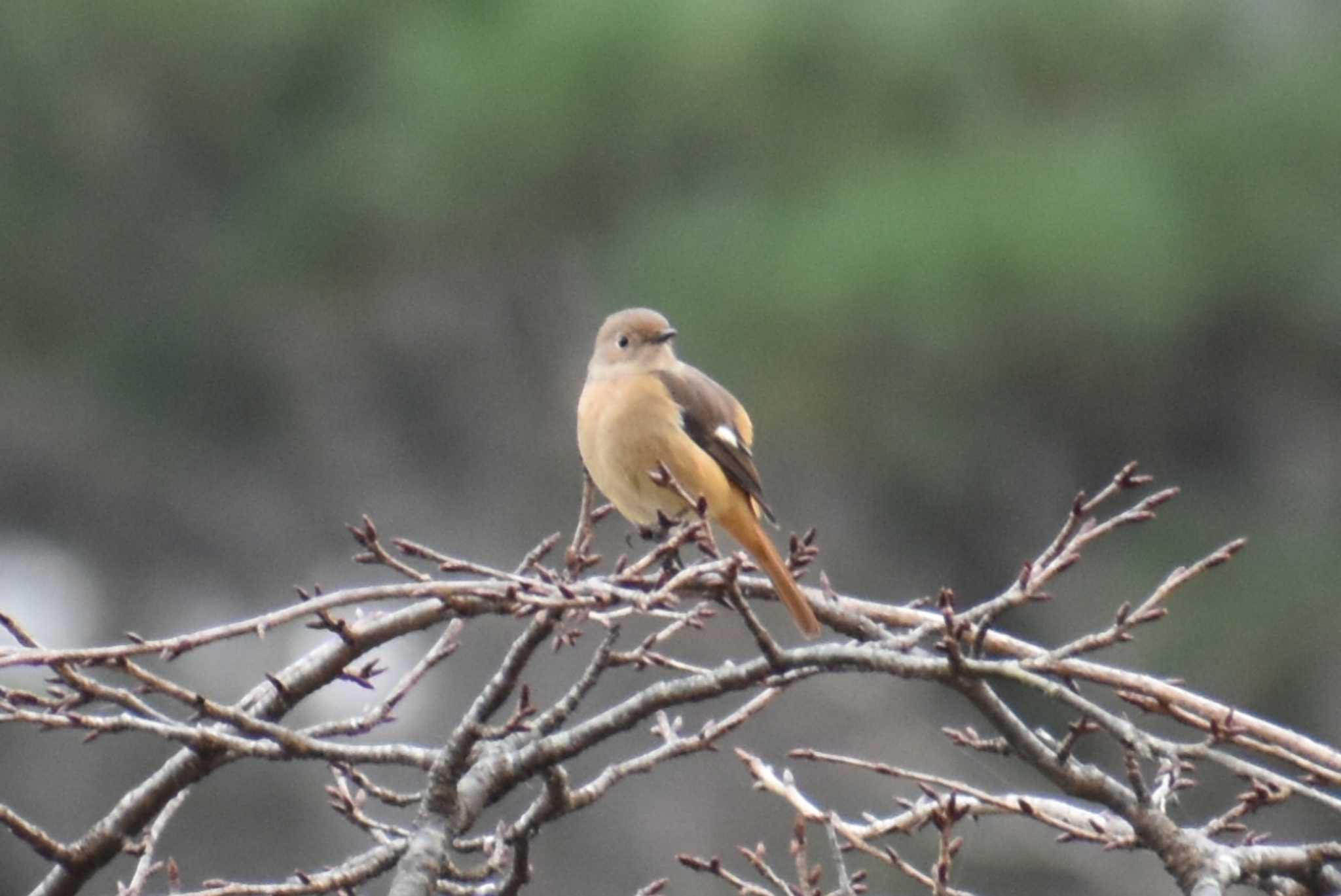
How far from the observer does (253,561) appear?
1198cm

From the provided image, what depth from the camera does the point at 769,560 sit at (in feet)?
12.2

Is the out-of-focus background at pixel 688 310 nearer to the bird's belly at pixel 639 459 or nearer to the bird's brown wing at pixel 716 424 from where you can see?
the bird's brown wing at pixel 716 424

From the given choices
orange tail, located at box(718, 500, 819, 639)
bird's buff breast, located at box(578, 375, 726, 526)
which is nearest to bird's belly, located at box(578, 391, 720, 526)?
bird's buff breast, located at box(578, 375, 726, 526)

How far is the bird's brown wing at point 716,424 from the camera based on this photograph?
419cm

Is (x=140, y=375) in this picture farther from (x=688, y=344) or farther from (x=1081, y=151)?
(x=1081, y=151)

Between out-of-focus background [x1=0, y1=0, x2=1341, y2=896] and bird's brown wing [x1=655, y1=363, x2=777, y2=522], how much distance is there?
4638mm

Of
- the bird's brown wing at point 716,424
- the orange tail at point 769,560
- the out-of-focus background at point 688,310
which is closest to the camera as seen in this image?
the orange tail at point 769,560

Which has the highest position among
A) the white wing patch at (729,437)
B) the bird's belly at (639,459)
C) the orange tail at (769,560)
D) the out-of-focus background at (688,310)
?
the out-of-focus background at (688,310)

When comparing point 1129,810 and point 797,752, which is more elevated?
point 797,752

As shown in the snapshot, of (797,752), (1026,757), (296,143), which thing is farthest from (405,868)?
(296,143)

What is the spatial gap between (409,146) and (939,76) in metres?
2.74

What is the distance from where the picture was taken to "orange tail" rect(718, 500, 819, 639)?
299 cm

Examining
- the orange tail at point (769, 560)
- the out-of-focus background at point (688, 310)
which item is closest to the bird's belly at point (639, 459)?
the orange tail at point (769, 560)

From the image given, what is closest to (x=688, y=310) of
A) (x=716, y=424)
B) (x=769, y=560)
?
(x=716, y=424)
